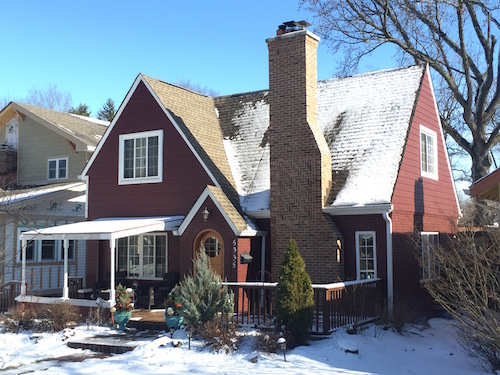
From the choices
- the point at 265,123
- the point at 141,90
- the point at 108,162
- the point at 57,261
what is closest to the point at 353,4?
the point at 265,123

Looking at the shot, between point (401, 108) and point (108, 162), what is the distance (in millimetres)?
9533

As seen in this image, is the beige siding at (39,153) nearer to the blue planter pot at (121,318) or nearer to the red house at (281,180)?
the red house at (281,180)

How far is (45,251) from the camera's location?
21.0 metres

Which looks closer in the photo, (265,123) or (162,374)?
(162,374)

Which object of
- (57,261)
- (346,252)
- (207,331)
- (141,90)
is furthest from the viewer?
(57,261)

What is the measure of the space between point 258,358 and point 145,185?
8.86 metres

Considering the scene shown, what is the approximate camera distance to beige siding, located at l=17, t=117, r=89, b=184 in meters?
23.6

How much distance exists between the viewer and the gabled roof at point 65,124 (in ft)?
75.5

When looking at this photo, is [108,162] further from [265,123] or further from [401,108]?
[401,108]

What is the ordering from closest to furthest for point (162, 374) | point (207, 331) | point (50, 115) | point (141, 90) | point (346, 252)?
1. point (162, 374)
2. point (207, 331)
3. point (346, 252)
4. point (141, 90)
5. point (50, 115)

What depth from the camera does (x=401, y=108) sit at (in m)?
16.9

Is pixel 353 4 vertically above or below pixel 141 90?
above

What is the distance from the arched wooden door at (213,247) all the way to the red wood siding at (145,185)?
1454mm

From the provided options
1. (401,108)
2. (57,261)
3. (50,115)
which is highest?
(50,115)
